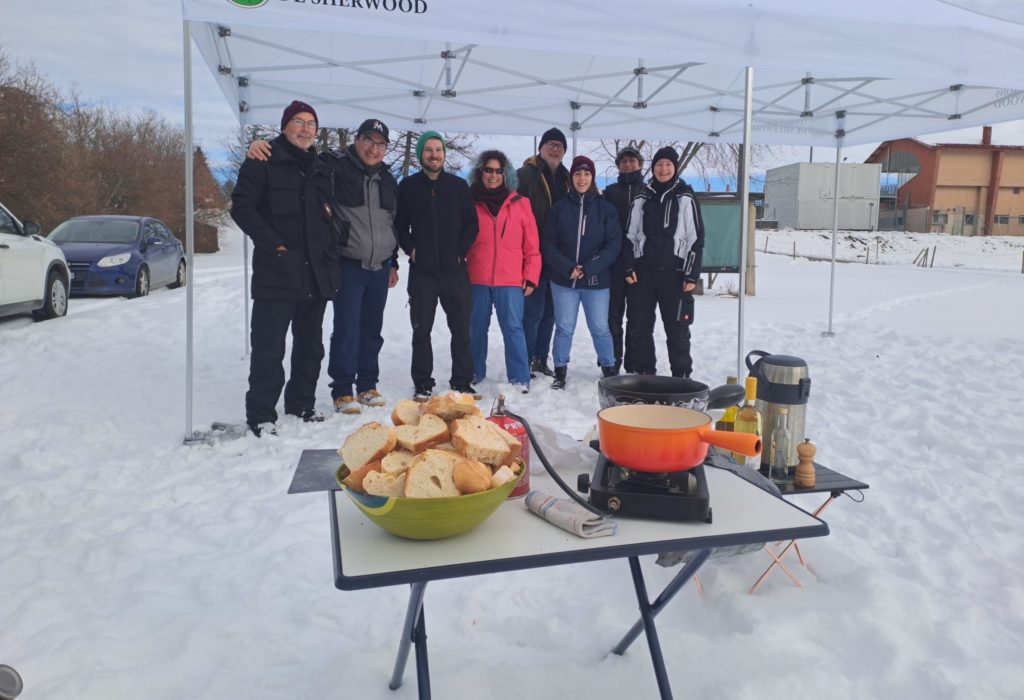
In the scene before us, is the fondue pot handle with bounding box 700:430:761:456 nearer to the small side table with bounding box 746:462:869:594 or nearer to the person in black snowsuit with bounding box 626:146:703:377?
the small side table with bounding box 746:462:869:594

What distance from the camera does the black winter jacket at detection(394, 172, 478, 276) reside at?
15.5 feet

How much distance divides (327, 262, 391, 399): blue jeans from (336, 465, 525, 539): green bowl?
331 centimetres

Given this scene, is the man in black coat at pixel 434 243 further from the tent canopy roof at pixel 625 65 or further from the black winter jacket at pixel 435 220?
the tent canopy roof at pixel 625 65

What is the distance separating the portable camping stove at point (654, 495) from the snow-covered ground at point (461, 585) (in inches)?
33.7

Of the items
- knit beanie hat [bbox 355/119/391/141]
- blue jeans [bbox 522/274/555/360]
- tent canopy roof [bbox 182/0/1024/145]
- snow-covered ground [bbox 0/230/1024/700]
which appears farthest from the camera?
blue jeans [bbox 522/274/555/360]

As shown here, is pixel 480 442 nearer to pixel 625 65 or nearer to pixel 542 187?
pixel 542 187

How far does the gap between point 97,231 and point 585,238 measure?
8690 mm

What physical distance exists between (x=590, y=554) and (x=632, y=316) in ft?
13.7

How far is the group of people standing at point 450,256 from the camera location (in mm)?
4020

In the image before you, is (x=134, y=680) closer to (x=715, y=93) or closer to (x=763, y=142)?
(x=715, y=93)

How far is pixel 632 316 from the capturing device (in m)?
5.28

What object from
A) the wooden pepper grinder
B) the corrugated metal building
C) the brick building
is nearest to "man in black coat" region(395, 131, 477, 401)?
the wooden pepper grinder

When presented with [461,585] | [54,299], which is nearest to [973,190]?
[54,299]

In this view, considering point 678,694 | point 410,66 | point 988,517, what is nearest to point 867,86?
point 410,66
